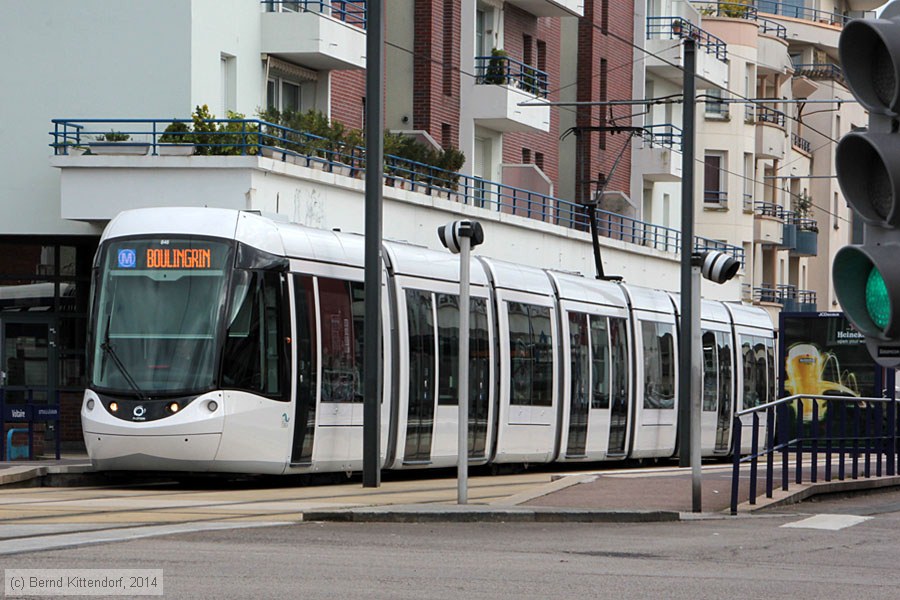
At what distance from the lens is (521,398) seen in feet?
79.5

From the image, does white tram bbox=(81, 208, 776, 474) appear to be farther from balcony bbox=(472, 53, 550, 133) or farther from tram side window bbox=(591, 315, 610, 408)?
balcony bbox=(472, 53, 550, 133)

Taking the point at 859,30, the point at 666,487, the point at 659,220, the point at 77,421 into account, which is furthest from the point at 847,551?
the point at 659,220

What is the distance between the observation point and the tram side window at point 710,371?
102 feet

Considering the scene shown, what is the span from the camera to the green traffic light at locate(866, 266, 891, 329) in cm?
486

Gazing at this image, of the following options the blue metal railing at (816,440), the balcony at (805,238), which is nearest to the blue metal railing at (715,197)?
the balcony at (805,238)

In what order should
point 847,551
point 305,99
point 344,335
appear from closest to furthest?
point 847,551
point 344,335
point 305,99

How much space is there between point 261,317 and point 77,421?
11.6 metres

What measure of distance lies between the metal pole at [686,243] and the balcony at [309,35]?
6.99 meters

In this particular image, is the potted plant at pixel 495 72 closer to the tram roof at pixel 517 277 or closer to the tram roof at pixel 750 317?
the tram roof at pixel 750 317

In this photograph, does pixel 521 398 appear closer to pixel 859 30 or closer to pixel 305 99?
pixel 305 99

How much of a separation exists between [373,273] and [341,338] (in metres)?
1.28

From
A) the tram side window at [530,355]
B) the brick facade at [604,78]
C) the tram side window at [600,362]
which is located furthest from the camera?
the brick facade at [604,78]

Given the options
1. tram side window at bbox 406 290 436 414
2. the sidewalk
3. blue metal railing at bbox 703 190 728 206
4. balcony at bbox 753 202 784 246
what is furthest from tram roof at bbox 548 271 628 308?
balcony at bbox 753 202 784 246

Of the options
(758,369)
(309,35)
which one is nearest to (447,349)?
(309,35)
